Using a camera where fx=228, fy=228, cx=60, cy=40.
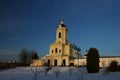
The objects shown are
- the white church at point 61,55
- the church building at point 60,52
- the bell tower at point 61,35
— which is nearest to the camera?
the white church at point 61,55

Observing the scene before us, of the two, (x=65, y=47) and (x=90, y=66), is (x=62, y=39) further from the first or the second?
(x=90, y=66)

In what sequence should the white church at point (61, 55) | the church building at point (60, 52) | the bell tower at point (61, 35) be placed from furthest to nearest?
the bell tower at point (61, 35), the church building at point (60, 52), the white church at point (61, 55)

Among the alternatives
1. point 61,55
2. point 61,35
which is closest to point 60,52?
point 61,55

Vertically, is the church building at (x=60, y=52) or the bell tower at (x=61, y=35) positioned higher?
the bell tower at (x=61, y=35)

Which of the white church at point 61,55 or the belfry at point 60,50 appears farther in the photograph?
the belfry at point 60,50

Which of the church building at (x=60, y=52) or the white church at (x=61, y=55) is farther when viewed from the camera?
the church building at (x=60, y=52)

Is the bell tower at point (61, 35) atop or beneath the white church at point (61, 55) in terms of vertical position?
atop

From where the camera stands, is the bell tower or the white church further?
the bell tower

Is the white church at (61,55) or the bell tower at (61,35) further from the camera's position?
the bell tower at (61,35)

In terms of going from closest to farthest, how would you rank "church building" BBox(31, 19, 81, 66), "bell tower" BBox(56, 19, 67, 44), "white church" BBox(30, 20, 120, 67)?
1. "white church" BBox(30, 20, 120, 67)
2. "church building" BBox(31, 19, 81, 66)
3. "bell tower" BBox(56, 19, 67, 44)

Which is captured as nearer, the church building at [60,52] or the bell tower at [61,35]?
the church building at [60,52]

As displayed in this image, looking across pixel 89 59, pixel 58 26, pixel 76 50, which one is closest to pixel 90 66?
pixel 89 59

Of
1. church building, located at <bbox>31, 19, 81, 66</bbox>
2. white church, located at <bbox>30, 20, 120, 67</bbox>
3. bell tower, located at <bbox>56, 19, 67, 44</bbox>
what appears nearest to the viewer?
white church, located at <bbox>30, 20, 120, 67</bbox>

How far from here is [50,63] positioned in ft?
221
